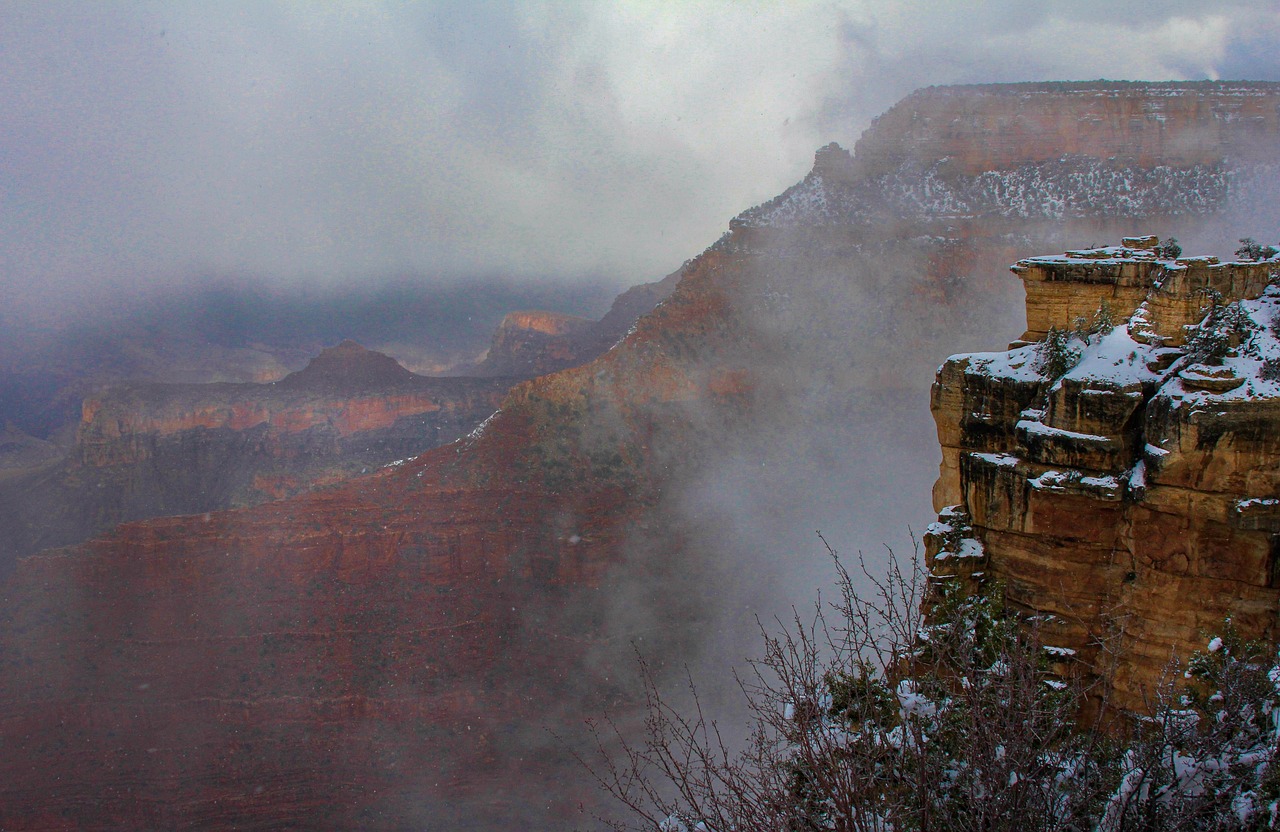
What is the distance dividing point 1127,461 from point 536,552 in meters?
33.8

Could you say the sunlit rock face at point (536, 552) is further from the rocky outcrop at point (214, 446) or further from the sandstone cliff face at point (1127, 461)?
the sandstone cliff face at point (1127, 461)

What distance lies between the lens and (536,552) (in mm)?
42906

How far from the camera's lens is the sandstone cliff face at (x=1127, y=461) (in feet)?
35.4

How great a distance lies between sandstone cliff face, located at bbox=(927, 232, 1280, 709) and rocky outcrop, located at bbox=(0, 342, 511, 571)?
197 ft

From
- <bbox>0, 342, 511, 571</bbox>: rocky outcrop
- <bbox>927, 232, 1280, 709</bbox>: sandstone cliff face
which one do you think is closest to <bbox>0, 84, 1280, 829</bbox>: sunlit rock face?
<bbox>0, 342, 511, 571</bbox>: rocky outcrop

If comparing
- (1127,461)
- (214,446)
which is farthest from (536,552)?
(214,446)

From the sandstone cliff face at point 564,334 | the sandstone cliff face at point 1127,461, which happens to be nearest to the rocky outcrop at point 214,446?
the sandstone cliff face at point 564,334

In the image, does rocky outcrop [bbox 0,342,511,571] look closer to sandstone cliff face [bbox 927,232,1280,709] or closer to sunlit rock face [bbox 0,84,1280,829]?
sunlit rock face [bbox 0,84,1280,829]

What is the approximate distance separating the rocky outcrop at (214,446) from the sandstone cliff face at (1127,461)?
59.9m

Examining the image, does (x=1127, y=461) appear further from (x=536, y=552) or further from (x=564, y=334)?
(x=564, y=334)

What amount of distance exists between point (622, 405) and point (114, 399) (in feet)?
154

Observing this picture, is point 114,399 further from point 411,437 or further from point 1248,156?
point 1248,156

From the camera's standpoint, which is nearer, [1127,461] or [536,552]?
[1127,461]

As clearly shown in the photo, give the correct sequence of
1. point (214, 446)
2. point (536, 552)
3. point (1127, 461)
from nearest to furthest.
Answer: point (1127, 461), point (536, 552), point (214, 446)
